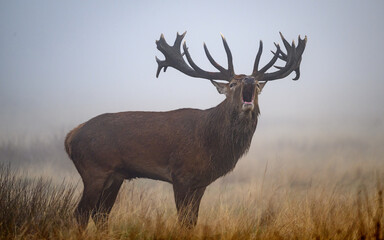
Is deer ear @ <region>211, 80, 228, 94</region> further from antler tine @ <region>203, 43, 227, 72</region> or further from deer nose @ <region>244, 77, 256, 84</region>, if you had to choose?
deer nose @ <region>244, 77, 256, 84</region>

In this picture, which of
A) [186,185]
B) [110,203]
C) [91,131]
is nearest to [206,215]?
[186,185]

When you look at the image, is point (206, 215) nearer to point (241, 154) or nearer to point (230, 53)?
point (241, 154)

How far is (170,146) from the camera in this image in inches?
262

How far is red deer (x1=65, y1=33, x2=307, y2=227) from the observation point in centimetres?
640

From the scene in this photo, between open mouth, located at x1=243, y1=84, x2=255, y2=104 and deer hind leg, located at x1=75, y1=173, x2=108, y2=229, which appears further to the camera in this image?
deer hind leg, located at x1=75, y1=173, x2=108, y2=229

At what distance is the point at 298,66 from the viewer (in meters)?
7.66

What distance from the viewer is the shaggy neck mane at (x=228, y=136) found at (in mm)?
6457

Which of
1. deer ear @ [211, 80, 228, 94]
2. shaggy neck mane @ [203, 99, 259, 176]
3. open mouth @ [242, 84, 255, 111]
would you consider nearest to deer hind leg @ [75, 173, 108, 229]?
shaggy neck mane @ [203, 99, 259, 176]

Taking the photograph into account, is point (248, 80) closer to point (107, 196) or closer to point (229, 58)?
point (229, 58)

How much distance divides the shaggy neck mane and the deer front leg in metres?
0.48

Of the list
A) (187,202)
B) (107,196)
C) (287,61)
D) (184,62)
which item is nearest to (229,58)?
(184,62)

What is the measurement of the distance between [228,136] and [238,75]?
38.5 inches

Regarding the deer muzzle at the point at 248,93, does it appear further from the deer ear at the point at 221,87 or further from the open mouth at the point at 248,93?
the deer ear at the point at 221,87

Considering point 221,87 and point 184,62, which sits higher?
point 184,62
